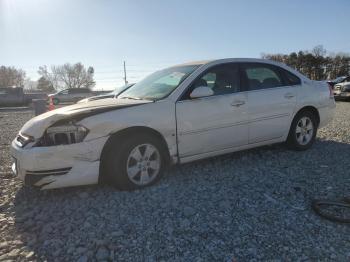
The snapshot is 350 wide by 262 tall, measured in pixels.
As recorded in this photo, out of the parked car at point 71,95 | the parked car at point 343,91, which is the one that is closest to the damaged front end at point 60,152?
the parked car at point 343,91

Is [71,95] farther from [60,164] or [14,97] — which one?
[60,164]

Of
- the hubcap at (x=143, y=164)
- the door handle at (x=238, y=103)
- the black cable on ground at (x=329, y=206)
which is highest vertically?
the door handle at (x=238, y=103)

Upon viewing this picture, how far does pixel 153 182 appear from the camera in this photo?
419 cm

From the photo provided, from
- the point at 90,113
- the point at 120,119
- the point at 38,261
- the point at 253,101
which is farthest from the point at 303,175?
the point at 38,261

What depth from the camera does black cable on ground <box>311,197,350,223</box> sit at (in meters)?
3.23

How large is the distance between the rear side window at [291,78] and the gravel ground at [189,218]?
144 centimetres

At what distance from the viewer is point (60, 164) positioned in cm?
367

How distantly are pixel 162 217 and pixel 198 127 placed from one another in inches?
58.3

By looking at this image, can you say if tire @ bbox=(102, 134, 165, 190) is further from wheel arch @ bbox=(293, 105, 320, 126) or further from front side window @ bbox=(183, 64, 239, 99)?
wheel arch @ bbox=(293, 105, 320, 126)

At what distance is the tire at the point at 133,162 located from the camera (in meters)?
3.88

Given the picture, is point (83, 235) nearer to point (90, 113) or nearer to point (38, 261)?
point (38, 261)

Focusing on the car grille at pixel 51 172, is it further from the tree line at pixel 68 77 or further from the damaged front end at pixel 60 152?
the tree line at pixel 68 77

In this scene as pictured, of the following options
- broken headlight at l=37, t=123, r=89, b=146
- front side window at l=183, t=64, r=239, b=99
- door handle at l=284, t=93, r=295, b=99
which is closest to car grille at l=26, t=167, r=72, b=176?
broken headlight at l=37, t=123, r=89, b=146

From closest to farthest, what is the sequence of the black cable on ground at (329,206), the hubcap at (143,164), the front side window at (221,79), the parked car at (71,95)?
1. the black cable on ground at (329,206)
2. the hubcap at (143,164)
3. the front side window at (221,79)
4. the parked car at (71,95)
